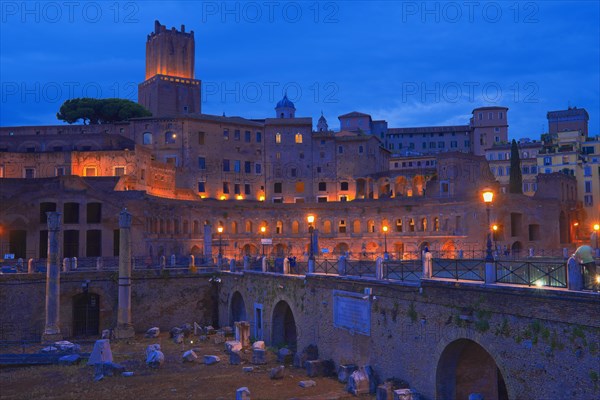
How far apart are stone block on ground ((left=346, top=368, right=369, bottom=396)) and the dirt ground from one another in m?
0.37

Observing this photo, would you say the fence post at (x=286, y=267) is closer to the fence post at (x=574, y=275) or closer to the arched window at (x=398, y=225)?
the fence post at (x=574, y=275)

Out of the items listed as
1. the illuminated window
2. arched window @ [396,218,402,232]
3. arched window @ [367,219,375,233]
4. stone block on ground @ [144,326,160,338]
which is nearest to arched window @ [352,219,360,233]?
arched window @ [367,219,375,233]

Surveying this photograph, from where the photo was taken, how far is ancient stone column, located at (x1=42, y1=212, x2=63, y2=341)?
33.9 metres

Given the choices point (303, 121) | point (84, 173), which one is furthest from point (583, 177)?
point (84, 173)

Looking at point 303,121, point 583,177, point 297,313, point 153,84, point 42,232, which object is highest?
point 153,84

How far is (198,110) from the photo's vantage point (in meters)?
88.8

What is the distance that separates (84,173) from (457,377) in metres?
53.4

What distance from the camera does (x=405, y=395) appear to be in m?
18.7

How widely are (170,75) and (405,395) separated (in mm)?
75138

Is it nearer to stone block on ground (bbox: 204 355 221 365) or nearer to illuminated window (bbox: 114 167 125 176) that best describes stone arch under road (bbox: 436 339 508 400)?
stone block on ground (bbox: 204 355 221 365)

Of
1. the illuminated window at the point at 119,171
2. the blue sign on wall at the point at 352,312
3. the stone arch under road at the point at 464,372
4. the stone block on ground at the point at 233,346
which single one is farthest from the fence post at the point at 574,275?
the illuminated window at the point at 119,171

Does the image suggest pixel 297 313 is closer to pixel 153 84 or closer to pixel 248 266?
pixel 248 266

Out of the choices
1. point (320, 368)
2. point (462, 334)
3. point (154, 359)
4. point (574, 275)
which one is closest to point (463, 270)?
point (462, 334)

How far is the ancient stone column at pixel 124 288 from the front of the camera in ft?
116
